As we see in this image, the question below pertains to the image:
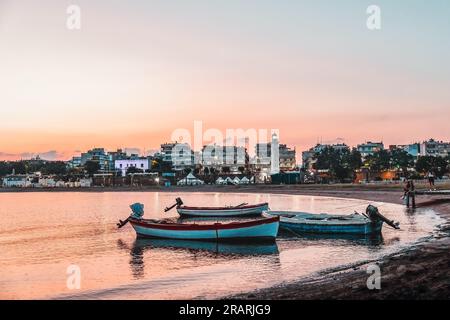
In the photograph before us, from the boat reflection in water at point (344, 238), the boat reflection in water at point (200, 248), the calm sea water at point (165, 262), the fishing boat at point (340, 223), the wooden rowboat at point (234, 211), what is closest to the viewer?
the calm sea water at point (165, 262)

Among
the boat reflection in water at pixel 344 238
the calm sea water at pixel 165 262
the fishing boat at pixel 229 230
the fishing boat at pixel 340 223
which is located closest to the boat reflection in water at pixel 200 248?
the calm sea water at pixel 165 262

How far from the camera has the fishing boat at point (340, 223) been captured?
30.9 meters

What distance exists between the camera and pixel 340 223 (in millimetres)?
31469

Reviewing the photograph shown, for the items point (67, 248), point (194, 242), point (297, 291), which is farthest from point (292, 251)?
point (67, 248)

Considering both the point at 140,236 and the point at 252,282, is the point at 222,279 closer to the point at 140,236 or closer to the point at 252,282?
the point at 252,282

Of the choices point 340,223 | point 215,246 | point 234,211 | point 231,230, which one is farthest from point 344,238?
point 234,211

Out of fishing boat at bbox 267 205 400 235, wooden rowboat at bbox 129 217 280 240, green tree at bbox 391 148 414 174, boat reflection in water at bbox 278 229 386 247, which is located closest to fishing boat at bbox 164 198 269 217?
fishing boat at bbox 267 205 400 235

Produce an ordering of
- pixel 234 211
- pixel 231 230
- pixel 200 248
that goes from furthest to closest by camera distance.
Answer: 1. pixel 234 211
2. pixel 231 230
3. pixel 200 248

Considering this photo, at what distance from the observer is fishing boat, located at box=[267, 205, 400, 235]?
101ft

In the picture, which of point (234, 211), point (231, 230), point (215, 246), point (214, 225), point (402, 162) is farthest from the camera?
point (402, 162)

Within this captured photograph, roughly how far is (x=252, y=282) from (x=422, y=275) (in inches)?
268

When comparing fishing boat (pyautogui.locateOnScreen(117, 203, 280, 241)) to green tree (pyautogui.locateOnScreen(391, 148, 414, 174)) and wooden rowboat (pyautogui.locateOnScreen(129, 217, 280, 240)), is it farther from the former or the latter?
green tree (pyautogui.locateOnScreen(391, 148, 414, 174))

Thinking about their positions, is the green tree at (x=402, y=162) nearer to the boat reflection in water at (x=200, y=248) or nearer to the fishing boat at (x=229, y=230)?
the fishing boat at (x=229, y=230)

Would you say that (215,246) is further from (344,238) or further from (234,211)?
(234,211)
